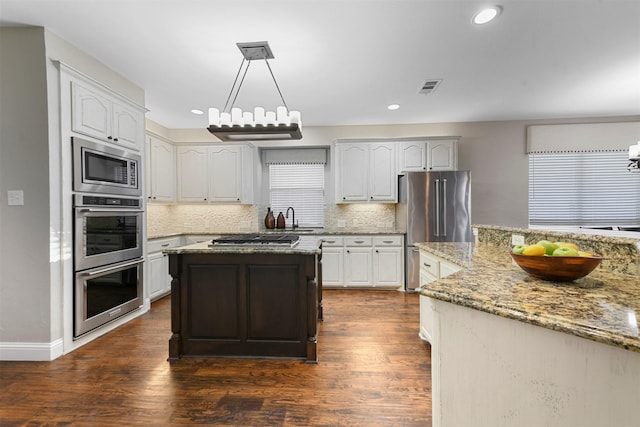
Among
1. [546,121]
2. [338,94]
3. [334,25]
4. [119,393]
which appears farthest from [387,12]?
[546,121]

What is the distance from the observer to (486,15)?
84.6 inches

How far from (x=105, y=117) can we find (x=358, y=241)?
339 centimetres

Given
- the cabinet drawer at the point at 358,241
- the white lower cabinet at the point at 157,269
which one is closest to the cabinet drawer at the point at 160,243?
the white lower cabinet at the point at 157,269

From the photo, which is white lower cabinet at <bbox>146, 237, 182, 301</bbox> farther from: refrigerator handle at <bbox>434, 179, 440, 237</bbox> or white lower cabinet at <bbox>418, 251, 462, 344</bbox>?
refrigerator handle at <bbox>434, 179, 440, 237</bbox>

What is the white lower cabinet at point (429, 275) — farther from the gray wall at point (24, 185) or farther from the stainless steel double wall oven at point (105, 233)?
the gray wall at point (24, 185)

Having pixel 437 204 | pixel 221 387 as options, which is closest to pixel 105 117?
pixel 221 387

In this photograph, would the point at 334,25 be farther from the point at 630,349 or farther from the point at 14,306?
the point at 14,306

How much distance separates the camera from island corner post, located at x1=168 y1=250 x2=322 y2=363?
2365mm

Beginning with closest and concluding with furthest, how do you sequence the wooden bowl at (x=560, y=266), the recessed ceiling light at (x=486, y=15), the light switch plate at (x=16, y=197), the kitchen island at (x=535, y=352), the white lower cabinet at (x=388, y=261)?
1. the kitchen island at (x=535, y=352)
2. the wooden bowl at (x=560, y=266)
3. the recessed ceiling light at (x=486, y=15)
4. the light switch plate at (x=16, y=197)
5. the white lower cabinet at (x=388, y=261)

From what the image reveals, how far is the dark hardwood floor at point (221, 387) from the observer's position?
172 centimetres

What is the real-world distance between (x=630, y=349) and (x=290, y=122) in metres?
2.20

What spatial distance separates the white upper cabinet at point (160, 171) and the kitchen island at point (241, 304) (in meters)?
2.28

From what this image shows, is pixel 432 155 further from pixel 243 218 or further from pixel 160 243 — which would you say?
pixel 160 243

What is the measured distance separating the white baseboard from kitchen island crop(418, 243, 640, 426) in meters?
2.92
